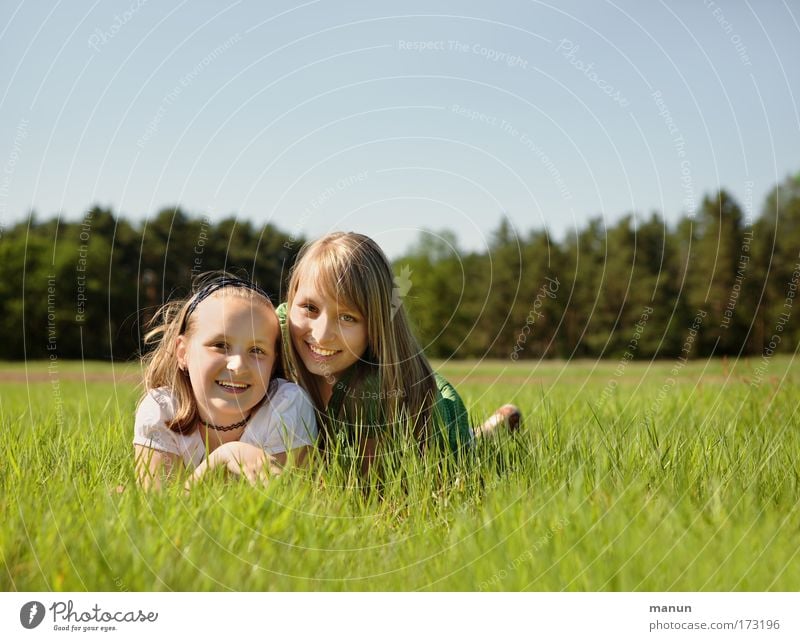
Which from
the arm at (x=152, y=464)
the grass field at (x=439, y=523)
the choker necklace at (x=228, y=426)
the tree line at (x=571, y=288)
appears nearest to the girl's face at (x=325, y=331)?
the choker necklace at (x=228, y=426)

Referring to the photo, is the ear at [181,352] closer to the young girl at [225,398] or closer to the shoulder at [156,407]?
the young girl at [225,398]

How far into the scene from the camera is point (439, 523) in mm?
2291

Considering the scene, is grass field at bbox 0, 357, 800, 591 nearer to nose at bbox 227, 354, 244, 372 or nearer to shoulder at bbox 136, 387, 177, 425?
shoulder at bbox 136, 387, 177, 425

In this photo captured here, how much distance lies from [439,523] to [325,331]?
0.95 metres

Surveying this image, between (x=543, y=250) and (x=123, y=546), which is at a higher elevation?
(x=543, y=250)

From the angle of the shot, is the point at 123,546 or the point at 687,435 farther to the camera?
the point at 687,435

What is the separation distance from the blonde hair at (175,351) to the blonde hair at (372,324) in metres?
0.22

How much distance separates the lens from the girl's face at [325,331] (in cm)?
295

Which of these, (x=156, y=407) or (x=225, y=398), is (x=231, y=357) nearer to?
(x=225, y=398)

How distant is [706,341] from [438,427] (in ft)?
56.5

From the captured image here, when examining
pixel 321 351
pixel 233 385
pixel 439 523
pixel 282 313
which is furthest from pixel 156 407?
pixel 439 523

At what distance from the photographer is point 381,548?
7.02 feet
